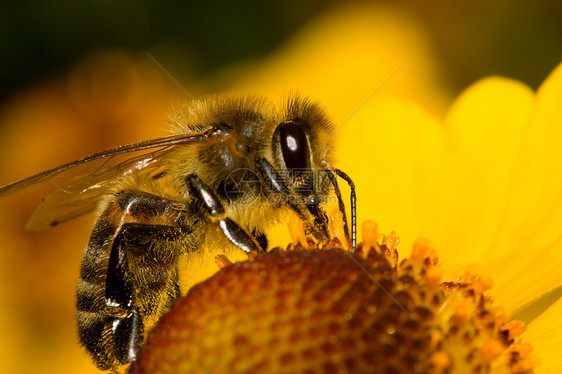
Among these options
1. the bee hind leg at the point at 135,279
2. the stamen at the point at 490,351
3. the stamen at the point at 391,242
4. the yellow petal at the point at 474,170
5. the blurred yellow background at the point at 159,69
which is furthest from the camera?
the blurred yellow background at the point at 159,69

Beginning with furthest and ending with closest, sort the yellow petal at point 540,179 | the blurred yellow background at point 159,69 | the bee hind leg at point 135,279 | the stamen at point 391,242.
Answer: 1. the blurred yellow background at point 159,69
2. the yellow petal at point 540,179
3. the stamen at point 391,242
4. the bee hind leg at point 135,279

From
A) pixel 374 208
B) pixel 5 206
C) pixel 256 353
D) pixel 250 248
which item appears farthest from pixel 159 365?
pixel 5 206

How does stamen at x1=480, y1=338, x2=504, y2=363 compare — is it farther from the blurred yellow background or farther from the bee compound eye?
the blurred yellow background

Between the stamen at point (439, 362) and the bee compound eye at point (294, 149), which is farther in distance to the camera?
the bee compound eye at point (294, 149)

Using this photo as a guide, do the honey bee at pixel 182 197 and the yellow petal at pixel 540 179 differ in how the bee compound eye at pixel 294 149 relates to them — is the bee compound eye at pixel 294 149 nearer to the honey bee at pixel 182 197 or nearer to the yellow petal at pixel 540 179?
the honey bee at pixel 182 197

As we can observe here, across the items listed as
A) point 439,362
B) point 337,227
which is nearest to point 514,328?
point 439,362

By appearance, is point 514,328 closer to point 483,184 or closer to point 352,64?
point 483,184

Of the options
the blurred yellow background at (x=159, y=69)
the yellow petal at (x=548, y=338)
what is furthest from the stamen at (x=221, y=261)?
the blurred yellow background at (x=159, y=69)
